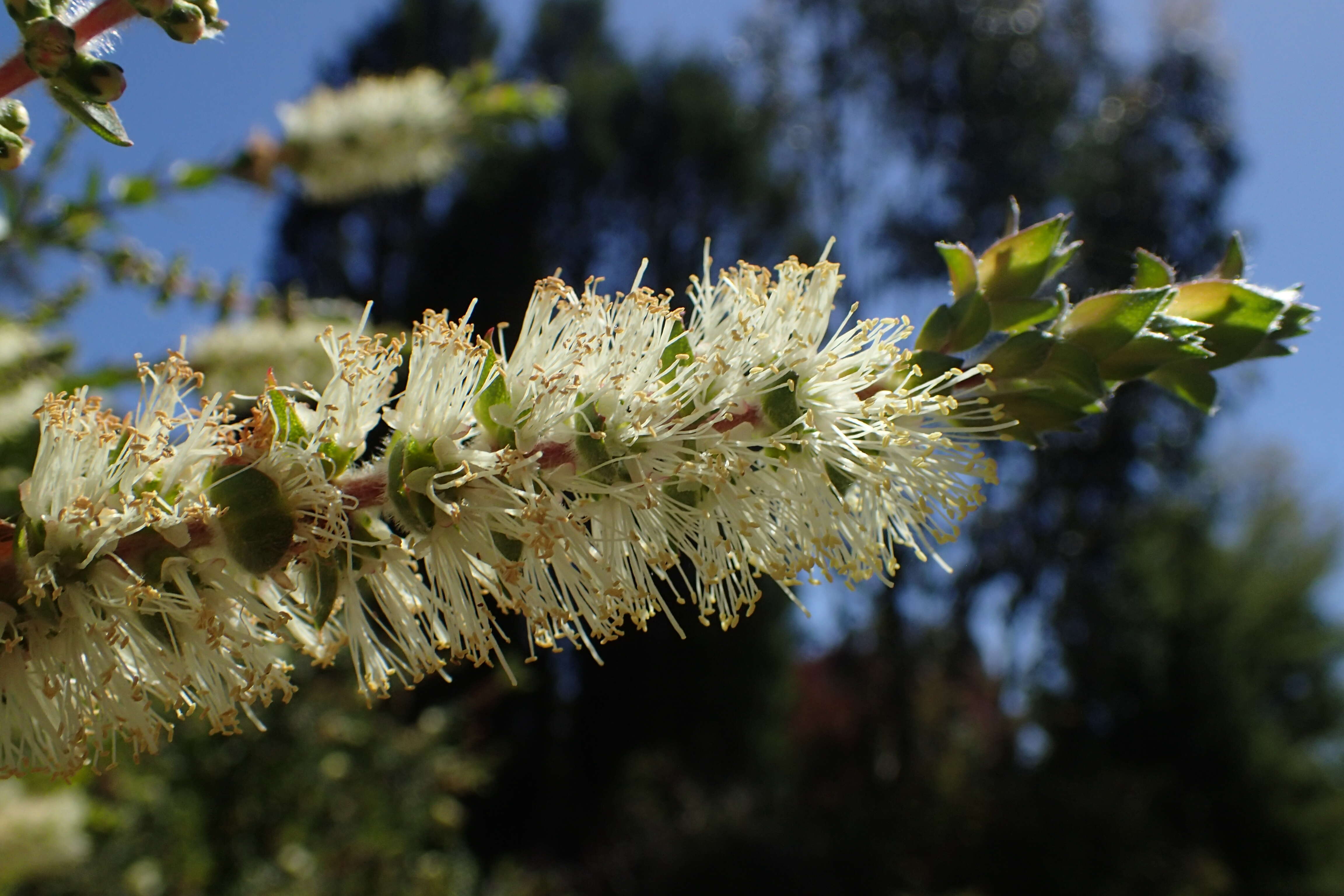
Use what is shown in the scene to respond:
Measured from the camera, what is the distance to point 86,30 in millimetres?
708

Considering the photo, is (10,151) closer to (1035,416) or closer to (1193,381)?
(1035,416)

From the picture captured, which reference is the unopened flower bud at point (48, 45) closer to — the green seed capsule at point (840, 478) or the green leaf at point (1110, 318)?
the green seed capsule at point (840, 478)

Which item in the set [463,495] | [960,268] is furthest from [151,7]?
[960,268]

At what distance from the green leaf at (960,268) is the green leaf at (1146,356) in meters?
0.15

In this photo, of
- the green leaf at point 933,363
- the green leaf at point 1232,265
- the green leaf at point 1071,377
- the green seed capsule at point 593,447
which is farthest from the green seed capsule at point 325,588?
the green leaf at point 1232,265

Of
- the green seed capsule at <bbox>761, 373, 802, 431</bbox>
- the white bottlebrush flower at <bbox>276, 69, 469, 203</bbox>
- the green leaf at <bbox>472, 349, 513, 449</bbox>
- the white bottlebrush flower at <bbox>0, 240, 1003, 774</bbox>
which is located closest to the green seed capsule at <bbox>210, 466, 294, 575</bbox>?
the white bottlebrush flower at <bbox>0, 240, 1003, 774</bbox>

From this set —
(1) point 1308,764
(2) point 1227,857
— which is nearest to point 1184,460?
(1) point 1308,764

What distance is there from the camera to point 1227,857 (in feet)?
33.2

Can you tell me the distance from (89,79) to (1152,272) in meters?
0.94

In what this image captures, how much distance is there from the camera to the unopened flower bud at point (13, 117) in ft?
2.31

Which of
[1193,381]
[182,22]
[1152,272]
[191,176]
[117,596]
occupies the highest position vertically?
[191,176]

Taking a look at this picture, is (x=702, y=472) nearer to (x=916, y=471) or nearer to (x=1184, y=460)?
(x=916, y=471)

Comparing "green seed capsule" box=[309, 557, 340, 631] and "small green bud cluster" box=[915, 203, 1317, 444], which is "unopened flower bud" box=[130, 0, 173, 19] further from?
"small green bud cluster" box=[915, 203, 1317, 444]

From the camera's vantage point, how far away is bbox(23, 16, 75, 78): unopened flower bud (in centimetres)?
64
